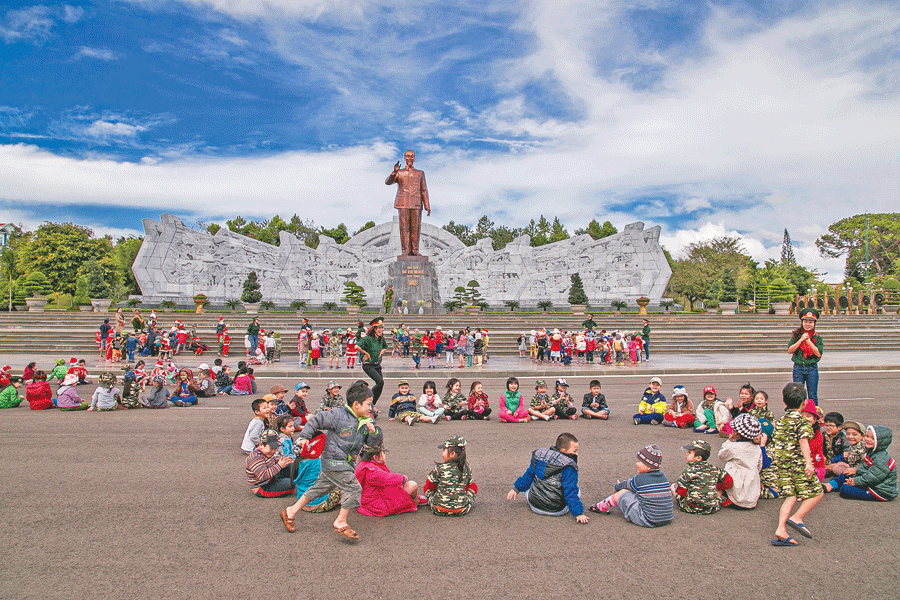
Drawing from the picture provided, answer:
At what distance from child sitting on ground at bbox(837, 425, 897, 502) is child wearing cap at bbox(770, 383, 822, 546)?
101cm

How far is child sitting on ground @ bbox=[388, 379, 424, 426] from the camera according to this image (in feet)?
Answer: 28.3

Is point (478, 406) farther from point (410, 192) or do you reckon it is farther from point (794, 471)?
point (410, 192)

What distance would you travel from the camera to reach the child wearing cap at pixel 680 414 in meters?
8.35

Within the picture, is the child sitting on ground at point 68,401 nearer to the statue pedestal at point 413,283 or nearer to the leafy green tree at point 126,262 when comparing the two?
the statue pedestal at point 413,283

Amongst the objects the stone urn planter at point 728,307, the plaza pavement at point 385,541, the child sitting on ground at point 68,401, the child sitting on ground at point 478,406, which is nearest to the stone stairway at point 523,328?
the stone urn planter at point 728,307

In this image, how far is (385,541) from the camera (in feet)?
13.9

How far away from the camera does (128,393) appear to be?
386 inches

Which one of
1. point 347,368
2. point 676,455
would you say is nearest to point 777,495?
point 676,455

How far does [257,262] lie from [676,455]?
3791 cm

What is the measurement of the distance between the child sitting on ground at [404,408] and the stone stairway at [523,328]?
12706 millimetres

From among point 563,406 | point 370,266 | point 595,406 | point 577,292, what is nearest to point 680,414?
point 595,406

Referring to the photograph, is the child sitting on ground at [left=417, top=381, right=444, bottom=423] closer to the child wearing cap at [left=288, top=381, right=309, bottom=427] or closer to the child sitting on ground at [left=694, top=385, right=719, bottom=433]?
the child wearing cap at [left=288, top=381, right=309, bottom=427]

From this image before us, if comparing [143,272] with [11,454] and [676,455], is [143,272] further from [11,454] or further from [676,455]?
[676,455]

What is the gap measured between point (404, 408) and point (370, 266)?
35471mm
